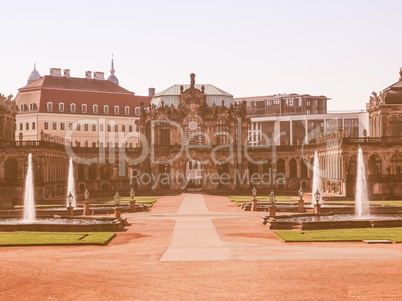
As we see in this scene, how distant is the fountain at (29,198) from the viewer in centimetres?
6349

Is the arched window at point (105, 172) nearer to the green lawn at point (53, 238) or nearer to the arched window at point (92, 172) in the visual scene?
the arched window at point (92, 172)

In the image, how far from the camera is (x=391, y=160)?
362 ft

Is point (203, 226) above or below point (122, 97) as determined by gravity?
below

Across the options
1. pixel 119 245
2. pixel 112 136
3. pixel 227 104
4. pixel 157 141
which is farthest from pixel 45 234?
pixel 112 136

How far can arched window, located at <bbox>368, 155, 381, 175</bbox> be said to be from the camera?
111 m

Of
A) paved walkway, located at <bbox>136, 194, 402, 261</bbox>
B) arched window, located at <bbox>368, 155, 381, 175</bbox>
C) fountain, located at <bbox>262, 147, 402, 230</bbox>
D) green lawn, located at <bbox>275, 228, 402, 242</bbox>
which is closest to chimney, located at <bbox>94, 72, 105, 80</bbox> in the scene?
arched window, located at <bbox>368, 155, 381, 175</bbox>

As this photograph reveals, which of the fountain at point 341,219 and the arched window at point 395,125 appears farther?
the arched window at point 395,125

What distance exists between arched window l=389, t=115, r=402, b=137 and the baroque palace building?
0.16 meters

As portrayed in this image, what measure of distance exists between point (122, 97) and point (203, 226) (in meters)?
111

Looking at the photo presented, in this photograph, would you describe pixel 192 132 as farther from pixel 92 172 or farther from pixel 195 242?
pixel 195 242

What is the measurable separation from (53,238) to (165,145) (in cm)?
8015

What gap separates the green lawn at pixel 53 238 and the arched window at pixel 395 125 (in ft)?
239

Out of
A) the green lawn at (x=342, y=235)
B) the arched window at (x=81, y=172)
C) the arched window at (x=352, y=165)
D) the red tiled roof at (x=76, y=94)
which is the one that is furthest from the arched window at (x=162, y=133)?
the green lawn at (x=342, y=235)

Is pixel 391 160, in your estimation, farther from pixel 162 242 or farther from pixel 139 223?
pixel 162 242
